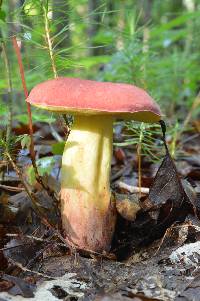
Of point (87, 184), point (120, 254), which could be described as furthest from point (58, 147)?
point (120, 254)

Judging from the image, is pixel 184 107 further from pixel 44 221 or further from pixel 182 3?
pixel 182 3

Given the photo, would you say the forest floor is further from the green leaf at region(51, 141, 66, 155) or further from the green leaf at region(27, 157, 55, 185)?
the green leaf at region(51, 141, 66, 155)

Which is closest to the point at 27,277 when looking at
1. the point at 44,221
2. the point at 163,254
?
the point at 44,221

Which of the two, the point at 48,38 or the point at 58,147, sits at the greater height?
the point at 48,38

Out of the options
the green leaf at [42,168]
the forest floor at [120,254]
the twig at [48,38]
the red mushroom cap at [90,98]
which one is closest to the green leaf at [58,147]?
the green leaf at [42,168]

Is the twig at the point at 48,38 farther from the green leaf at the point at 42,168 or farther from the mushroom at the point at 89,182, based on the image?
the green leaf at the point at 42,168

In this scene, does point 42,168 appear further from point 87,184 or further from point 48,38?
point 48,38
